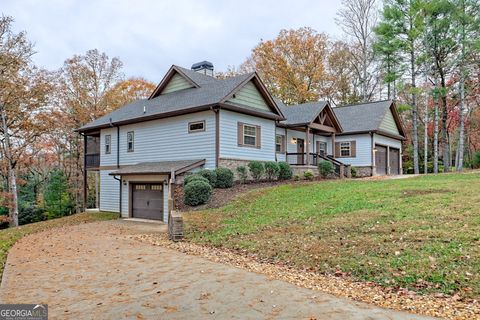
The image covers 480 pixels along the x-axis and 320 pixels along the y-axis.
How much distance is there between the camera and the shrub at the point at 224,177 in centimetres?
1570

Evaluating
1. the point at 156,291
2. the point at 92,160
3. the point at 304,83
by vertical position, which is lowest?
the point at 156,291

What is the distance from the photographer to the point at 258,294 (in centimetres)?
512

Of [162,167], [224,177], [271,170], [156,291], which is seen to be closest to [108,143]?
[162,167]

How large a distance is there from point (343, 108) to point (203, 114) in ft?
54.4

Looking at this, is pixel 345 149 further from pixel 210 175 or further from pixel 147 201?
pixel 147 201

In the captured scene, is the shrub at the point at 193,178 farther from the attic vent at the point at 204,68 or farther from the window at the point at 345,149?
the window at the point at 345,149

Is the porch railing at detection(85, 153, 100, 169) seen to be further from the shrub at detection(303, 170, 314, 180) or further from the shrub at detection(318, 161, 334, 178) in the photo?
the shrub at detection(318, 161, 334, 178)

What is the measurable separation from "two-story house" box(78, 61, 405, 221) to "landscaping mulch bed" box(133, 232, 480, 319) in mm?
6920

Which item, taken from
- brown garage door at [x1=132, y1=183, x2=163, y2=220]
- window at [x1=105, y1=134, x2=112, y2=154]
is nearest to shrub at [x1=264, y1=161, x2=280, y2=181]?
brown garage door at [x1=132, y1=183, x2=163, y2=220]

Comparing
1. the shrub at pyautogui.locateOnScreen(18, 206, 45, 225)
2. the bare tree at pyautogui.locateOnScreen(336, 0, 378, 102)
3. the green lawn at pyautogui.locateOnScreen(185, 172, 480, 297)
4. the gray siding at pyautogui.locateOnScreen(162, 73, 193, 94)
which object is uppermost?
the bare tree at pyautogui.locateOnScreen(336, 0, 378, 102)

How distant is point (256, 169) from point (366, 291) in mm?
12258

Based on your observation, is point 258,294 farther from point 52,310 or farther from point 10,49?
point 10,49

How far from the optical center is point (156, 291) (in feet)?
17.7

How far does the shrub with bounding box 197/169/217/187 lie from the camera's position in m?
15.4
